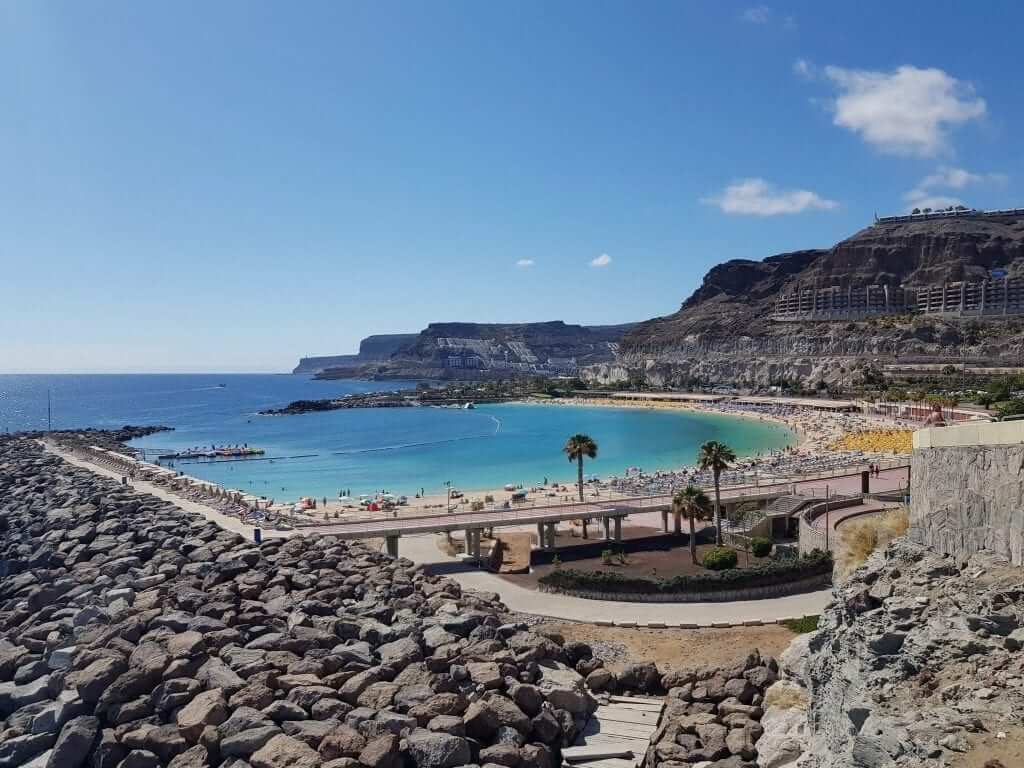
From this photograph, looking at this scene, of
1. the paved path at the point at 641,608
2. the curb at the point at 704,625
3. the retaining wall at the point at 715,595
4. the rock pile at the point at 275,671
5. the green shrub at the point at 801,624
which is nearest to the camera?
the rock pile at the point at 275,671

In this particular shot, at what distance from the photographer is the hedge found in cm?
2570

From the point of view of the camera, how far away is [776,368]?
465ft

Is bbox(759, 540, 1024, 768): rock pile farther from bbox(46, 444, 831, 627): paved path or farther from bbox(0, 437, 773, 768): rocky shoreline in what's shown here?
bbox(46, 444, 831, 627): paved path

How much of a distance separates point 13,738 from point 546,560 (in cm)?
2166

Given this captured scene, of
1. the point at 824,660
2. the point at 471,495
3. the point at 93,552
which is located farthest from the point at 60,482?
the point at 824,660

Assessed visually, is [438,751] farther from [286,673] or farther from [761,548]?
[761,548]

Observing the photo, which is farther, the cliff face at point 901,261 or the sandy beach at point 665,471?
the cliff face at point 901,261

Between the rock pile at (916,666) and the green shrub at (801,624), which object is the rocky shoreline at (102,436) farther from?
the rock pile at (916,666)

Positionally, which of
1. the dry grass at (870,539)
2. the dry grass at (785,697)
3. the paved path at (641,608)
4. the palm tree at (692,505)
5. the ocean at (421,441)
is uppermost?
the dry grass at (870,539)

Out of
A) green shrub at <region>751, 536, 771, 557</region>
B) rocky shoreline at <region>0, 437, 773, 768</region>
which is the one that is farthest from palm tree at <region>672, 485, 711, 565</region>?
rocky shoreline at <region>0, 437, 773, 768</region>

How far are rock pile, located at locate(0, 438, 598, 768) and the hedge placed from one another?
22.9 ft

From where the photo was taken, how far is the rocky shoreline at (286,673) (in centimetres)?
1155

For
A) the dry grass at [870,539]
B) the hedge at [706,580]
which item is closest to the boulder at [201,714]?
the dry grass at [870,539]

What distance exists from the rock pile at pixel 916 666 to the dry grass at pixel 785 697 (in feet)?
6.97
